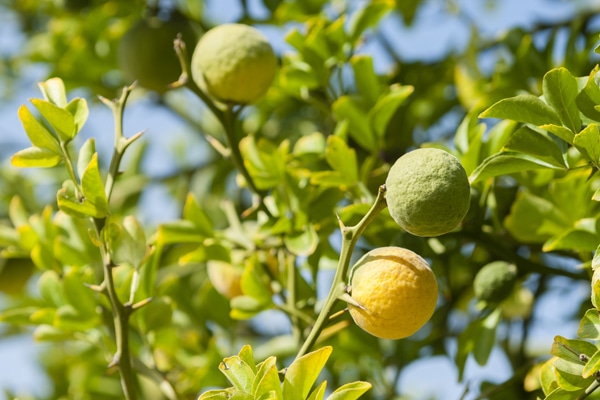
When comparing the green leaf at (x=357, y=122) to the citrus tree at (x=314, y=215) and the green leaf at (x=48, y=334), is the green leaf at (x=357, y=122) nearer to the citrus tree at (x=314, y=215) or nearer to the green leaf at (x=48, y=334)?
the citrus tree at (x=314, y=215)

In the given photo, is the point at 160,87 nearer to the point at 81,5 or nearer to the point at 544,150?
the point at 81,5

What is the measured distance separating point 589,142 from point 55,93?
746mm

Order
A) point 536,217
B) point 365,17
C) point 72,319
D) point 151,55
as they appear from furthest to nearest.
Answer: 1. point 151,55
2. point 365,17
3. point 72,319
4. point 536,217

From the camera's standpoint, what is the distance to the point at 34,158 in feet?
3.76

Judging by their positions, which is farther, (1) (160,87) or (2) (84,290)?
(1) (160,87)

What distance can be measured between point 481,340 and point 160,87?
998 mm

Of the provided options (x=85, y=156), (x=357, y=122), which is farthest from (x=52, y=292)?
(x=357, y=122)

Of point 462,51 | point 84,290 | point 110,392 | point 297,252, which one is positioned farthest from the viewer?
point 462,51

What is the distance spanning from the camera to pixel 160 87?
6.34 feet

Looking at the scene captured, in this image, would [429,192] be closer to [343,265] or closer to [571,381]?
[343,265]

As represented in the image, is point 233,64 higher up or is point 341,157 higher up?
point 233,64

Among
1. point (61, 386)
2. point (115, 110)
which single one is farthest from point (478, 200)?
point (61, 386)

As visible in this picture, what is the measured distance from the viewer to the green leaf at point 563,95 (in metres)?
1.01

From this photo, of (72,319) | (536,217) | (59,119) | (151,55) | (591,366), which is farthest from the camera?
(151,55)
